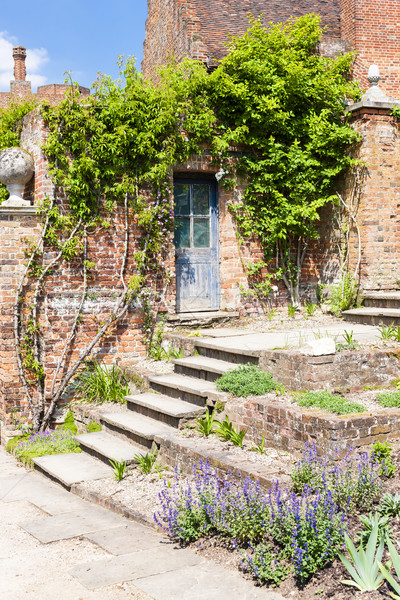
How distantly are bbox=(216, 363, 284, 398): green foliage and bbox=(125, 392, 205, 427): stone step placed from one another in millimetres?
401

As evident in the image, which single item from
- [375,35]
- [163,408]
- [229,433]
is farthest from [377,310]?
[375,35]

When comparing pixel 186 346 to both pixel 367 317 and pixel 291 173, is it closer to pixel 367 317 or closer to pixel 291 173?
pixel 367 317

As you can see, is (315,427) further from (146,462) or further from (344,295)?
(344,295)

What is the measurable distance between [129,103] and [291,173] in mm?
2849

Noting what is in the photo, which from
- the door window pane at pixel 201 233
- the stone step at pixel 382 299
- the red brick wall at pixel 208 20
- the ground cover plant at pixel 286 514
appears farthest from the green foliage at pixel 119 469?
the red brick wall at pixel 208 20

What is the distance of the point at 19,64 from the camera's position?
1071 inches

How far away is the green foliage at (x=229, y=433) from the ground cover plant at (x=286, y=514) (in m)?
0.69

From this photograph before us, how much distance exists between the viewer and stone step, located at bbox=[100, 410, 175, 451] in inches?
262

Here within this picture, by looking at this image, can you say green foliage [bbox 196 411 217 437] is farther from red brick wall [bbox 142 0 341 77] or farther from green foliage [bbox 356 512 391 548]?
red brick wall [bbox 142 0 341 77]

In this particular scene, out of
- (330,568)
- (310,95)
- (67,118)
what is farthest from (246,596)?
(310,95)

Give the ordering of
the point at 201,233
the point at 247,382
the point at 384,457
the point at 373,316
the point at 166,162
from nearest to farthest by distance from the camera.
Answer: the point at 384,457 < the point at 247,382 < the point at 373,316 < the point at 166,162 < the point at 201,233

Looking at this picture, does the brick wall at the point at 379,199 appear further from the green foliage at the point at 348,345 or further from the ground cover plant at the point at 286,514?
the ground cover plant at the point at 286,514

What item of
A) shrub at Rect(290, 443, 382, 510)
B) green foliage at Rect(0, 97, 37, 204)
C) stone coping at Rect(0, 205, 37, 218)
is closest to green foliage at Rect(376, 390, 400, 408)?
shrub at Rect(290, 443, 382, 510)

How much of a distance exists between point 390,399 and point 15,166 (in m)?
5.69
